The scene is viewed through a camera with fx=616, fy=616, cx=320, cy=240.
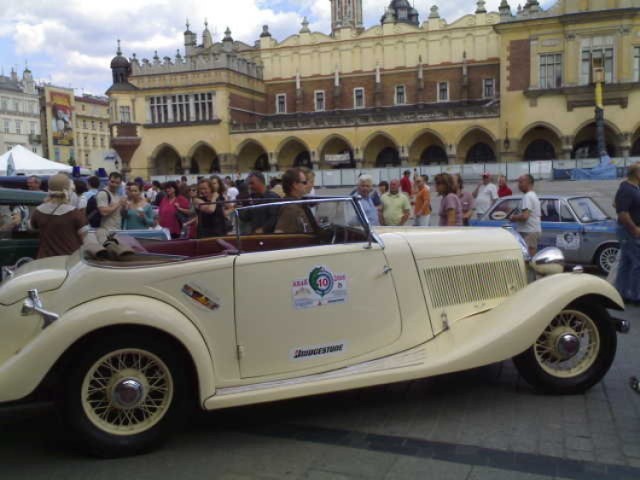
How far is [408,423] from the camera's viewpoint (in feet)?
13.8

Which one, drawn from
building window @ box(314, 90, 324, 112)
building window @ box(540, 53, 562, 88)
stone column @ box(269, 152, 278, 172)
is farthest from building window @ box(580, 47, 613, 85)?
stone column @ box(269, 152, 278, 172)

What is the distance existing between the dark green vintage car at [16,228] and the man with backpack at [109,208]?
3.58 feet

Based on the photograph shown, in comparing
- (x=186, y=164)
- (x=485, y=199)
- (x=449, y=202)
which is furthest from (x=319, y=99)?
(x=449, y=202)

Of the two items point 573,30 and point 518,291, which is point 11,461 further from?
point 573,30

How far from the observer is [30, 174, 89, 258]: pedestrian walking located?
6250 millimetres

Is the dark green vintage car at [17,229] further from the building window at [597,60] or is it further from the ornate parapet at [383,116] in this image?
the building window at [597,60]

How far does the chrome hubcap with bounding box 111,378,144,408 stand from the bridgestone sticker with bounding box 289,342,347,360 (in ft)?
3.27

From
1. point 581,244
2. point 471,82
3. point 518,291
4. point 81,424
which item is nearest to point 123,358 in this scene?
point 81,424

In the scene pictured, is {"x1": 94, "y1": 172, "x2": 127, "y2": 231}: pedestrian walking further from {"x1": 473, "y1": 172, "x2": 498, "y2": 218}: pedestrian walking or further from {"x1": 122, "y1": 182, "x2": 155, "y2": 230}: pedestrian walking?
{"x1": 473, "y1": 172, "x2": 498, "y2": 218}: pedestrian walking

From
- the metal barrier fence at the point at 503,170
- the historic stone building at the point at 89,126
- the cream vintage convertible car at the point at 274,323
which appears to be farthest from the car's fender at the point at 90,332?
the historic stone building at the point at 89,126

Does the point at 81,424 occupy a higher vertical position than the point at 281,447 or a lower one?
higher

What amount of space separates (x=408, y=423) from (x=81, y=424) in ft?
6.91

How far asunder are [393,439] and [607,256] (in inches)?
296

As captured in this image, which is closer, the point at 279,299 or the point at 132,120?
the point at 279,299
